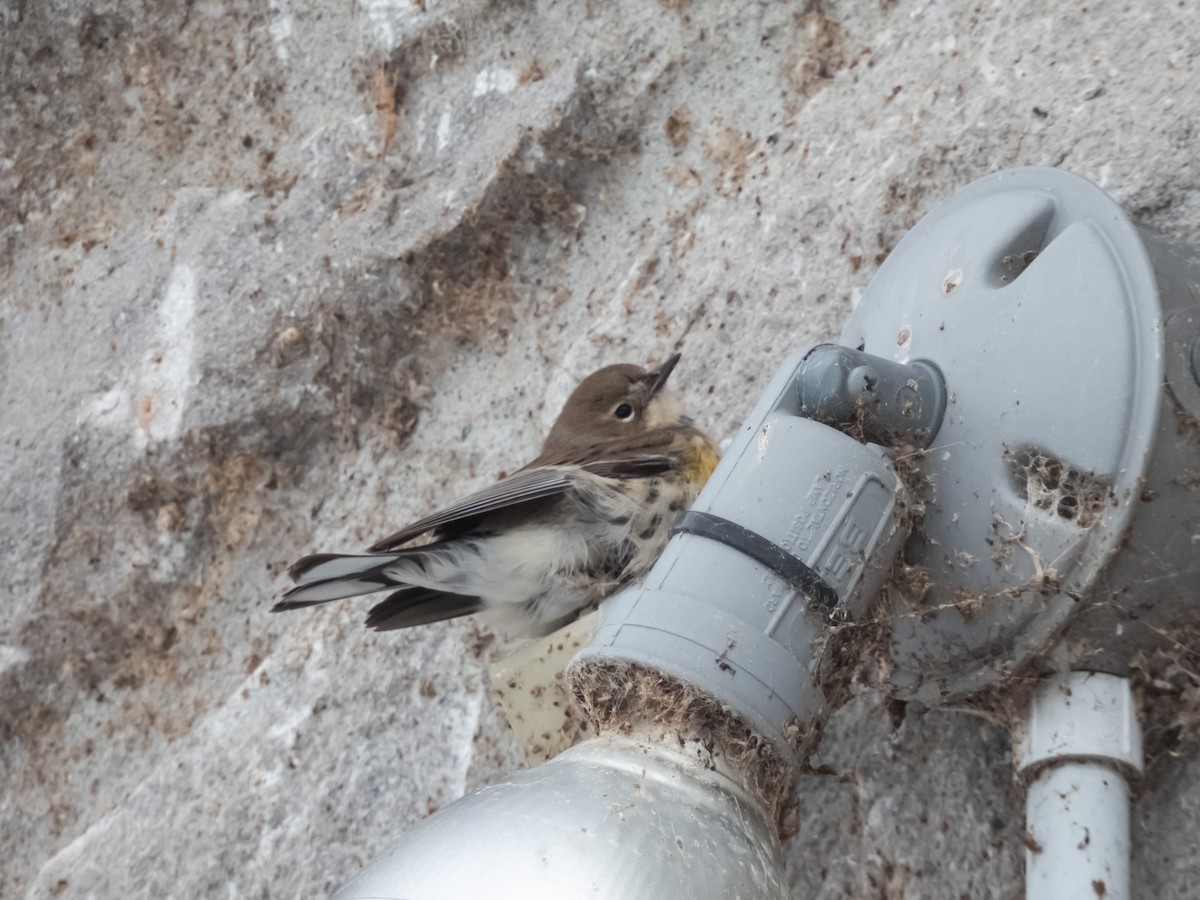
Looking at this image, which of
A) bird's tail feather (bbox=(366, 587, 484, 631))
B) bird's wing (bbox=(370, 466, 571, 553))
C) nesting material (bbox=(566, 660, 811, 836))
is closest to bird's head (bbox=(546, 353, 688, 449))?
bird's wing (bbox=(370, 466, 571, 553))

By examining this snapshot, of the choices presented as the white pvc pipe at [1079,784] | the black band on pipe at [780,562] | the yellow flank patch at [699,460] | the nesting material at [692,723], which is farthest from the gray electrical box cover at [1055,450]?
the yellow flank patch at [699,460]

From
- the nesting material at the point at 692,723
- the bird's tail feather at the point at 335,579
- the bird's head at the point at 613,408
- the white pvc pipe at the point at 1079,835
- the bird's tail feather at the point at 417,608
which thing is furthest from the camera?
the bird's head at the point at 613,408

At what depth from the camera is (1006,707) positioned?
1565 mm

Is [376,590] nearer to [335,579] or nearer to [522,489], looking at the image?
[335,579]

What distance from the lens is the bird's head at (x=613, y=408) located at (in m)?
2.66

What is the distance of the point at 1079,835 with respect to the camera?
4.58ft

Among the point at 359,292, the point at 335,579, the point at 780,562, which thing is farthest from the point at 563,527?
the point at 780,562

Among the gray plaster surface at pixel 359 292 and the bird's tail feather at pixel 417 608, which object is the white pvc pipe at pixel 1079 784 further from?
the bird's tail feather at pixel 417 608

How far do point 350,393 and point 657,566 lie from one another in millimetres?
1792

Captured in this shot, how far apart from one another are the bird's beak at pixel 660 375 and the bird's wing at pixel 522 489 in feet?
0.54

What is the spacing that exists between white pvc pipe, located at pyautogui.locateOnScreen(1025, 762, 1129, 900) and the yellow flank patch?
1104mm

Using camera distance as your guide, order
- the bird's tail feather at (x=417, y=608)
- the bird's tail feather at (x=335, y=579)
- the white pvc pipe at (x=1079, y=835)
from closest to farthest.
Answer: the white pvc pipe at (x=1079, y=835)
the bird's tail feather at (x=335, y=579)
the bird's tail feather at (x=417, y=608)

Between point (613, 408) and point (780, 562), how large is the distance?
1.43 meters

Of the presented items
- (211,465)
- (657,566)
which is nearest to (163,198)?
(211,465)
